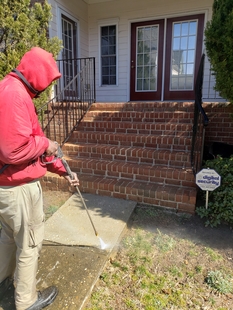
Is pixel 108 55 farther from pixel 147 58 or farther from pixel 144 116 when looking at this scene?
pixel 144 116

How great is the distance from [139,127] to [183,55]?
9.62ft

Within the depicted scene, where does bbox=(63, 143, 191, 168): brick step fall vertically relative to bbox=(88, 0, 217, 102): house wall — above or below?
below

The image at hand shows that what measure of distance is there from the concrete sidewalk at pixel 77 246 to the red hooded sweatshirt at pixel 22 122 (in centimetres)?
92

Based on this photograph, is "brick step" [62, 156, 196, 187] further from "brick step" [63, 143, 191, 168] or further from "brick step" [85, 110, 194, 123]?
"brick step" [85, 110, 194, 123]

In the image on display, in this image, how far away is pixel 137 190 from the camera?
9.42ft

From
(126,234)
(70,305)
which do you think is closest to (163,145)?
(126,234)

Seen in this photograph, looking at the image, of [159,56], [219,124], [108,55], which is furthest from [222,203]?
[108,55]

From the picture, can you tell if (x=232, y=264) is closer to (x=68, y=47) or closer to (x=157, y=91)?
(x=157, y=91)

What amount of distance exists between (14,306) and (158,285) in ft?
3.45

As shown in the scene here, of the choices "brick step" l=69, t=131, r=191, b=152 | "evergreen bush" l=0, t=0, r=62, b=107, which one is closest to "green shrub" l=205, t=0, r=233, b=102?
"brick step" l=69, t=131, r=191, b=152

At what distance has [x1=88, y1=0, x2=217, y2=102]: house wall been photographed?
5.24 meters

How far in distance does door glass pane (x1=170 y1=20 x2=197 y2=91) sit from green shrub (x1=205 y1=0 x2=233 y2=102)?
287 cm

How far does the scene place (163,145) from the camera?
133 inches

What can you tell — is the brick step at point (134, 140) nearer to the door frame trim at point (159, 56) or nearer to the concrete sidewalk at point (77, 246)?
the concrete sidewalk at point (77, 246)
